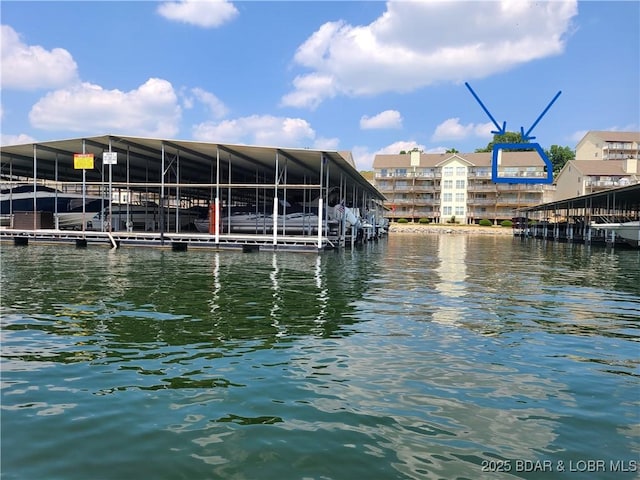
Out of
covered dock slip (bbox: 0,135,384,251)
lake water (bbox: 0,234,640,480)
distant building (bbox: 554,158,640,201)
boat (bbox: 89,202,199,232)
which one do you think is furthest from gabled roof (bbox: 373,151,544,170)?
lake water (bbox: 0,234,640,480)

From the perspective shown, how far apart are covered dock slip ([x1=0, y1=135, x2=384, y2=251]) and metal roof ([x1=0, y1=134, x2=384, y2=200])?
0.06 m

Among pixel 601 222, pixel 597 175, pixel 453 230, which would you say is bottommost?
pixel 453 230

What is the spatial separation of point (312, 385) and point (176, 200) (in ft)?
87.7

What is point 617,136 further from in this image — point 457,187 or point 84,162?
point 84,162

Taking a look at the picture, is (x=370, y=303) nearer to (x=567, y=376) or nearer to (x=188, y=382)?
(x=567, y=376)

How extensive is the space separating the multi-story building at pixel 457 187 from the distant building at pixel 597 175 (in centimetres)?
554

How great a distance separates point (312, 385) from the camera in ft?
17.8

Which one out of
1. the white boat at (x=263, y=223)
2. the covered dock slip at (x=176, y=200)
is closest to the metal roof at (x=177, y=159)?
the covered dock slip at (x=176, y=200)

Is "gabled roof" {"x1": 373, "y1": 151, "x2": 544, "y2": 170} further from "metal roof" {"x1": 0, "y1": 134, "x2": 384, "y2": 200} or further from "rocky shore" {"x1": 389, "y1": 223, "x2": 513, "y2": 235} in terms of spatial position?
"metal roof" {"x1": 0, "y1": 134, "x2": 384, "y2": 200}

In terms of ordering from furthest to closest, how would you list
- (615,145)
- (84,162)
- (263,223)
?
(615,145), (263,223), (84,162)

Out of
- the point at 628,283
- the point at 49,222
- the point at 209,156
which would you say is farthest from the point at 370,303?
the point at 49,222

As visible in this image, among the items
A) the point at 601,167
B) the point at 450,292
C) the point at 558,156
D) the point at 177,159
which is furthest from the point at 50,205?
the point at 558,156

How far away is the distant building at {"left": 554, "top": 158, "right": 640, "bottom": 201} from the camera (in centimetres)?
7656

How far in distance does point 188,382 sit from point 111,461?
164 centimetres
